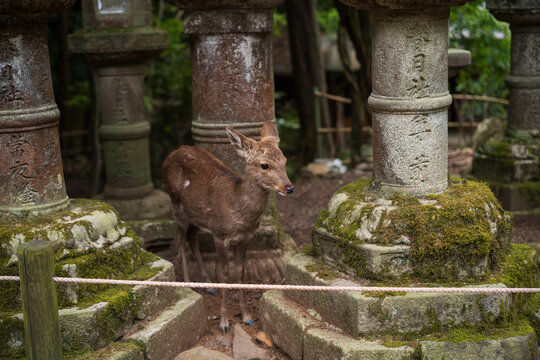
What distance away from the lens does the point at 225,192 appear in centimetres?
571

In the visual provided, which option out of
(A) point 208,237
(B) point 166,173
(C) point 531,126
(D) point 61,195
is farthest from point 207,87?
(C) point 531,126

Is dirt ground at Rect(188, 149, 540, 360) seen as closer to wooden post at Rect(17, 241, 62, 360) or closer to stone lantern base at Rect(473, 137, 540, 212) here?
stone lantern base at Rect(473, 137, 540, 212)

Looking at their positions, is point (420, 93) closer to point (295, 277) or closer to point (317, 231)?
point (317, 231)

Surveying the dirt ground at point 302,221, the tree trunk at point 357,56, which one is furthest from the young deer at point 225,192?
the tree trunk at point 357,56

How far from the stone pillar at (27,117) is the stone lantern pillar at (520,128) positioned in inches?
195

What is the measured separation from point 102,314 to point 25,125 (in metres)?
1.41

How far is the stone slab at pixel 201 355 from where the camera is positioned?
16.4 feet

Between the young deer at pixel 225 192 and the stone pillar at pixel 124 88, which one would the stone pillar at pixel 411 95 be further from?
the stone pillar at pixel 124 88

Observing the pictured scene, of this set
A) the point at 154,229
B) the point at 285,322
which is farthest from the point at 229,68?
the point at 285,322

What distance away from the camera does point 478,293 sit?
460 centimetres

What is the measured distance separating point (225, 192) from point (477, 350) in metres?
2.29

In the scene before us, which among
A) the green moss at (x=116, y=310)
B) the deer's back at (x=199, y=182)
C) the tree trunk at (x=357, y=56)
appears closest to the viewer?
the green moss at (x=116, y=310)

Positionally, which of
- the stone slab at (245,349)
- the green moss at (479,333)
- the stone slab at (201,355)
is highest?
the green moss at (479,333)

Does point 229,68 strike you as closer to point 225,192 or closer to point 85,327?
point 225,192
